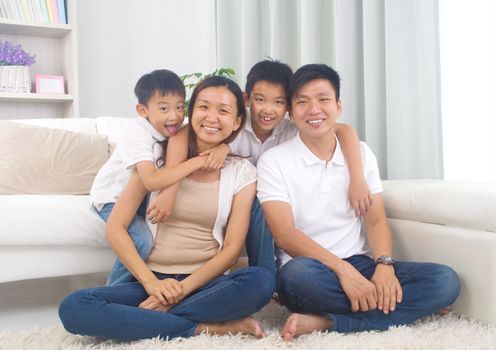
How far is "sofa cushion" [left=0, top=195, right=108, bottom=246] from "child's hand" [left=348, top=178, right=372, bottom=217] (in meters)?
0.75

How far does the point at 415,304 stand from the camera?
1.44 meters

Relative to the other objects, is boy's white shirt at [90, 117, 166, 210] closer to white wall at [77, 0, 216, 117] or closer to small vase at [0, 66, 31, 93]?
small vase at [0, 66, 31, 93]

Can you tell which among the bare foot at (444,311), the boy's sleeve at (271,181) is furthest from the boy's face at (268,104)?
the bare foot at (444,311)

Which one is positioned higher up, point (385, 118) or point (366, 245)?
point (385, 118)

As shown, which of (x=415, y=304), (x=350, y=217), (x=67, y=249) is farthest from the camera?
(x=67, y=249)

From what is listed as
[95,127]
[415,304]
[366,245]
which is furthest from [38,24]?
[415,304]

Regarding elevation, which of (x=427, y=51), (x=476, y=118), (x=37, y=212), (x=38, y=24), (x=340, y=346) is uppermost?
(x=38, y=24)

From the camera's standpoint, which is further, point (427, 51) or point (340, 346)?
point (427, 51)

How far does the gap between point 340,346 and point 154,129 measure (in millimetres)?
792

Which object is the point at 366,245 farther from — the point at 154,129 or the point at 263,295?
the point at 154,129

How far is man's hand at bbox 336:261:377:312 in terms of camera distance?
1.40 m

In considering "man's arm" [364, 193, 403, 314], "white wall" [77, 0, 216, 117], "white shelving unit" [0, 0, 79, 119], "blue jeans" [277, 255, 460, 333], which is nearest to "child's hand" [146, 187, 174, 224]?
"blue jeans" [277, 255, 460, 333]

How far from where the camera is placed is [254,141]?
176cm

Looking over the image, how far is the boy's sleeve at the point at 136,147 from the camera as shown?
157cm
